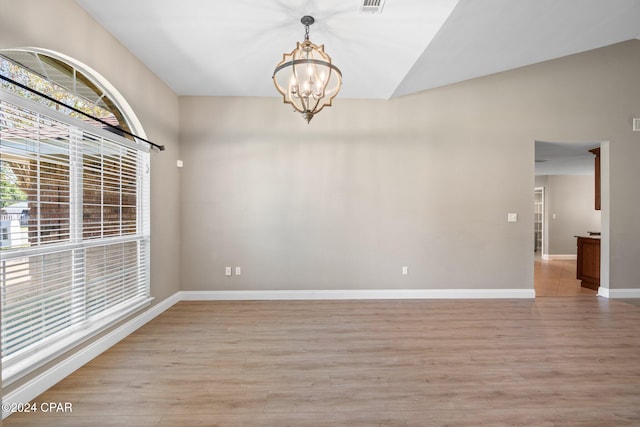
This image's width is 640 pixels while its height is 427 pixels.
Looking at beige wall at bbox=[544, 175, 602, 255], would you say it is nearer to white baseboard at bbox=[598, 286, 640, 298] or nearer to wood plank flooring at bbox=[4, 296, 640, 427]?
white baseboard at bbox=[598, 286, 640, 298]

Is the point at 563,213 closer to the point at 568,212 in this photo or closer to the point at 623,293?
the point at 568,212

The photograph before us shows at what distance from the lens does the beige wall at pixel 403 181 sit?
14.1 ft

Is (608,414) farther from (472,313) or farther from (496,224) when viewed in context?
(496,224)

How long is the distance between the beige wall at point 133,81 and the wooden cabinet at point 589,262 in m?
6.54

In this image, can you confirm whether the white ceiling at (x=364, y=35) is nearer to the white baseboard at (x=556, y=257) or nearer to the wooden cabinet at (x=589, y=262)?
the wooden cabinet at (x=589, y=262)

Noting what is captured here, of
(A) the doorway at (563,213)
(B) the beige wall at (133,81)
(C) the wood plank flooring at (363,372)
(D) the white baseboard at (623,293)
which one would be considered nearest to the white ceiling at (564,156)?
→ (A) the doorway at (563,213)

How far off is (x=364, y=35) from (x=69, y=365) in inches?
148

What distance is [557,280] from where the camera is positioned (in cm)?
568

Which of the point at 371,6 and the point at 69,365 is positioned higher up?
the point at 371,6

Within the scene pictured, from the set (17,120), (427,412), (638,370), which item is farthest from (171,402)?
(638,370)

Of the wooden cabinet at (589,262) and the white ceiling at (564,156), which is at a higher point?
the white ceiling at (564,156)

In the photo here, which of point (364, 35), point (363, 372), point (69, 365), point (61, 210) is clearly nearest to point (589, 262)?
point (363, 372)

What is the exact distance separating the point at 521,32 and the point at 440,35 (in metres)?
0.98

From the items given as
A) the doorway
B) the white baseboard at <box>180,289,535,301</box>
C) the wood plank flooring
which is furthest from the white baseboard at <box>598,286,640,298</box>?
the doorway
